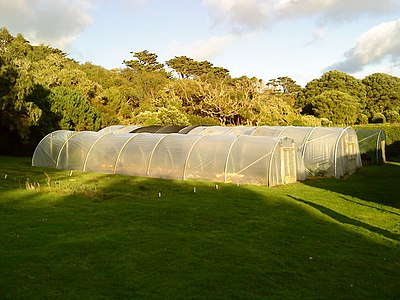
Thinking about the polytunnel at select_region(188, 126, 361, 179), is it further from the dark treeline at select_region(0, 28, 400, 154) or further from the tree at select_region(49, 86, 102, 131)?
the tree at select_region(49, 86, 102, 131)

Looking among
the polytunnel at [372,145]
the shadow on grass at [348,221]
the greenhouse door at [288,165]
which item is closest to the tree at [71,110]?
the greenhouse door at [288,165]

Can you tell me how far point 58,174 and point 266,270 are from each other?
16.4 metres

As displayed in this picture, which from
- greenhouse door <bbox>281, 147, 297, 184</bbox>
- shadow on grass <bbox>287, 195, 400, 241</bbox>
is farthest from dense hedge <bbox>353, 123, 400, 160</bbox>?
shadow on grass <bbox>287, 195, 400, 241</bbox>

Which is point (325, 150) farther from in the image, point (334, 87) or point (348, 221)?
point (334, 87)

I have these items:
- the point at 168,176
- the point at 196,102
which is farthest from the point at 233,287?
the point at 196,102

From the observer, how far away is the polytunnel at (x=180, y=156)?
1978cm

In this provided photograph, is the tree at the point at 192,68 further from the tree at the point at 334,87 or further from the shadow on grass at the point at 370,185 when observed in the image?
the shadow on grass at the point at 370,185

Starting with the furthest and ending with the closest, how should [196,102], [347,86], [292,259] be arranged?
1. [347,86]
2. [196,102]
3. [292,259]

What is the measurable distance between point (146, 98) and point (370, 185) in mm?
46771

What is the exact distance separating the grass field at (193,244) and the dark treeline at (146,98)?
15.6 meters

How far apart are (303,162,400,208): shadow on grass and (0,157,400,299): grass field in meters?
0.34

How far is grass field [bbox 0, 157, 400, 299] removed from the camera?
21.4 feet

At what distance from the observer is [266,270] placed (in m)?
7.46

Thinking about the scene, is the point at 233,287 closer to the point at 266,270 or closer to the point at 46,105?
the point at 266,270
